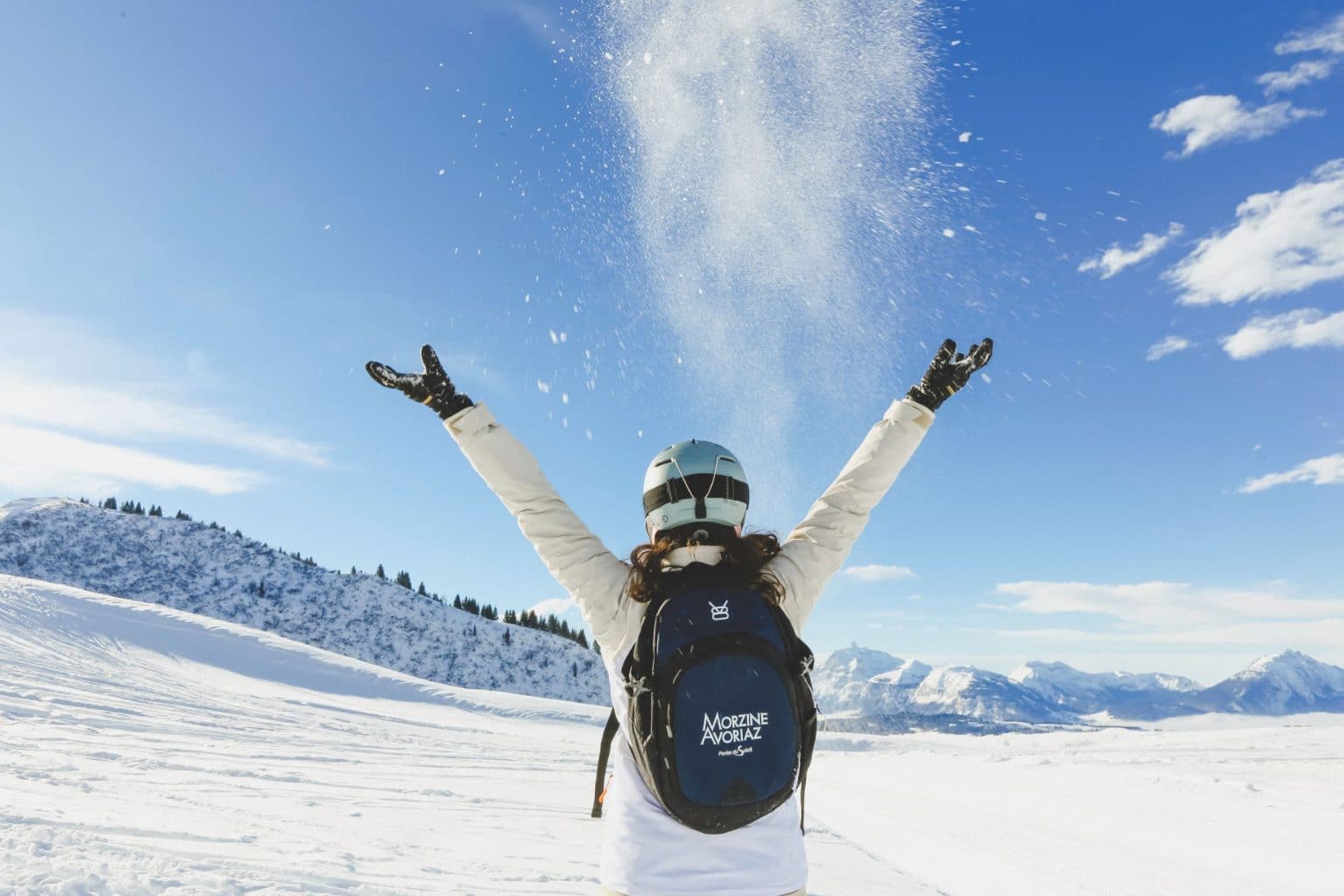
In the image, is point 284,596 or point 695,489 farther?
point 284,596

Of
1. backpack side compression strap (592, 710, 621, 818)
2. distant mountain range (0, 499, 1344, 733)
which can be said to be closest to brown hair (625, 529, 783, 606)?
backpack side compression strap (592, 710, 621, 818)

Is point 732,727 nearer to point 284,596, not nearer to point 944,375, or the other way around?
point 944,375

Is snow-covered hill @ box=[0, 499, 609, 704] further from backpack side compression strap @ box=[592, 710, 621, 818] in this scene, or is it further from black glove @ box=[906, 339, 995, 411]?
black glove @ box=[906, 339, 995, 411]

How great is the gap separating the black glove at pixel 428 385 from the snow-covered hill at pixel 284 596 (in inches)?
2294

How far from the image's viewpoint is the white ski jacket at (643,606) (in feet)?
7.26

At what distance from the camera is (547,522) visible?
260 centimetres

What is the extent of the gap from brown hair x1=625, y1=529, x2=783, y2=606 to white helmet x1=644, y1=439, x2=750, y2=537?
79 millimetres

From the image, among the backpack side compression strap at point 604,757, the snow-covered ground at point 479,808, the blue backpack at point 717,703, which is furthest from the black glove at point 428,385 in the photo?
the snow-covered ground at point 479,808

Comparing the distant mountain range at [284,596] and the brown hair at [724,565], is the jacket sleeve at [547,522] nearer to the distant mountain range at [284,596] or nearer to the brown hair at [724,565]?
the brown hair at [724,565]

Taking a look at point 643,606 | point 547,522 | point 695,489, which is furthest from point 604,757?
point 695,489

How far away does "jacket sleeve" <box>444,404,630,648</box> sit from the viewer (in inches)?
99.1

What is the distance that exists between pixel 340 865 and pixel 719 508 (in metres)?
5.25

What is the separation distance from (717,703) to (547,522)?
2.79 ft

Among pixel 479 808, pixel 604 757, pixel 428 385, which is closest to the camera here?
pixel 428 385
